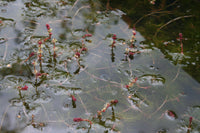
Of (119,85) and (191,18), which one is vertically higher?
(191,18)

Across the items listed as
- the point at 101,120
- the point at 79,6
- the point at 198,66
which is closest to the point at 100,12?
the point at 79,6

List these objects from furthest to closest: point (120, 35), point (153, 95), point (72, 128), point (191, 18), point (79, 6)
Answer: point (79, 6) < point (191, 18) < point (120, 35) < point (153, 95) < point (72, 128)

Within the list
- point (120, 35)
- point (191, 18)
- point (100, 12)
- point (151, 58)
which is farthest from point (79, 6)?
point (191, 18)

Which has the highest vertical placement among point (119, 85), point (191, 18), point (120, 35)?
point (191, 18)

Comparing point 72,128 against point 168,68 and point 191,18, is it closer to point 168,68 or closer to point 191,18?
point 168,68

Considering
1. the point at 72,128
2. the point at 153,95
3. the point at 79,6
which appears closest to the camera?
the point at 72,128

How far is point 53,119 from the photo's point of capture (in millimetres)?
2148

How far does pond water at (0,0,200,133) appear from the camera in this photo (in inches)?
85.7

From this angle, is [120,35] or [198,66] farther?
[120,35]

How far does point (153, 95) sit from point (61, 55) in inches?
49.2

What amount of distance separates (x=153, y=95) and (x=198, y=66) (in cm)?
77

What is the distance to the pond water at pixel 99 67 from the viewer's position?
2.18 meters

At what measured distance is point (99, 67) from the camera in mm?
2668

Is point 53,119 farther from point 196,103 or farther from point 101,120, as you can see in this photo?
point 196,103
